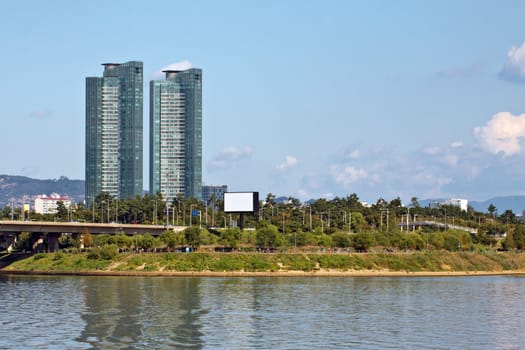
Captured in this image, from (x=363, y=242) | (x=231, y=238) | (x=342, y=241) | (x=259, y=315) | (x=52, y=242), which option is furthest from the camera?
(x=52, y=242)

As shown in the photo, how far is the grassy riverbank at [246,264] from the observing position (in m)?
169

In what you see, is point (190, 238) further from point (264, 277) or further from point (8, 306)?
point (8, 306)

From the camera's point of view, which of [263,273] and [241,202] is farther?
[241,202]

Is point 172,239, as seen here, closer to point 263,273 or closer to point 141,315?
point 263,273

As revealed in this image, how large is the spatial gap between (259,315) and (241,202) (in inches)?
4011

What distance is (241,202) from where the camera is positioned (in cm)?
19738

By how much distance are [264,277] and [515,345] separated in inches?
3413

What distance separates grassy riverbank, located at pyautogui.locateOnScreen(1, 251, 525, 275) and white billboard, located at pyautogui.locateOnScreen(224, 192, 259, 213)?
22654mm

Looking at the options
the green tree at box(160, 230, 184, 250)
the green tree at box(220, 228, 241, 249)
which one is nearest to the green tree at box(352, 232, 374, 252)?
the green tree at box(220, 228, 241, 249)

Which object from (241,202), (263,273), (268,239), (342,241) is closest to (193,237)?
(268,239)

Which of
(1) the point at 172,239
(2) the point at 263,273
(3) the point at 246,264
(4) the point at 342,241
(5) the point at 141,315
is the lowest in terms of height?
(5) the point at 141,315

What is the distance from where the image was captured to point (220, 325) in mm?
88000

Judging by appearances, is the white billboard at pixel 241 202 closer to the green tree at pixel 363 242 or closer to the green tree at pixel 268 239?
Result: the green tree at pixel 268 239

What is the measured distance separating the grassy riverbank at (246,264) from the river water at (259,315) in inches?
844
